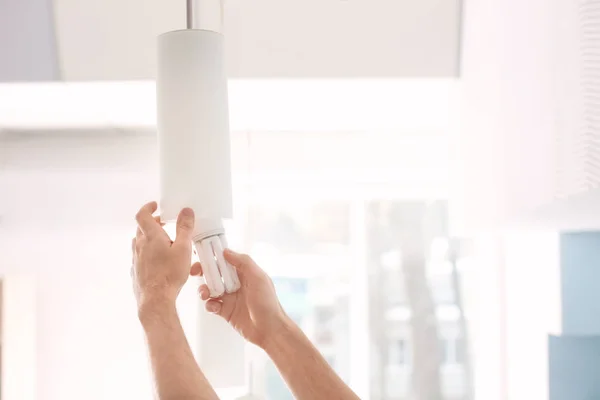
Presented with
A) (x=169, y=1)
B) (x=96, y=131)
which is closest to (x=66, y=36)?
(x=169, y=1)

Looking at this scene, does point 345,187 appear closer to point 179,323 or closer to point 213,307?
point 213,307

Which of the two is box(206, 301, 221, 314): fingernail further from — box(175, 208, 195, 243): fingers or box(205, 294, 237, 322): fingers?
box(175, 208, 195, 243): fingers

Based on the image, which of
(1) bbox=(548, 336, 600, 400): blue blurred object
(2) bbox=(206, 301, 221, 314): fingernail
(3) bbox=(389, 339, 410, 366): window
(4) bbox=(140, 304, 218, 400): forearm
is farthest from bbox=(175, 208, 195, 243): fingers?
(3) bbox=(389, 339, 410, 366): window

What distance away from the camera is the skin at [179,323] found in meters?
0.90

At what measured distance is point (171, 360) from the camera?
3.00 feet

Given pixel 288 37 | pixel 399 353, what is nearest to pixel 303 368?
pixel 288 37

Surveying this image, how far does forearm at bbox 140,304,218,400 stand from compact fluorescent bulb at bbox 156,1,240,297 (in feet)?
0.26

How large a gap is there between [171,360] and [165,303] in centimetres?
8

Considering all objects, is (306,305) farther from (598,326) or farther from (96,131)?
(598,326)

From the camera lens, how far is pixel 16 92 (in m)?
1.83

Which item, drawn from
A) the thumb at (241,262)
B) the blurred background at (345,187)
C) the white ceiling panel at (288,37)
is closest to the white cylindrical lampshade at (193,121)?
the thumb at (241,262)

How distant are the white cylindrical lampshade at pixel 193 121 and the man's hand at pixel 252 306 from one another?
193 mm

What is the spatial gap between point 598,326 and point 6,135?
87.8 inches

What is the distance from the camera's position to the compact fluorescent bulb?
898mm
